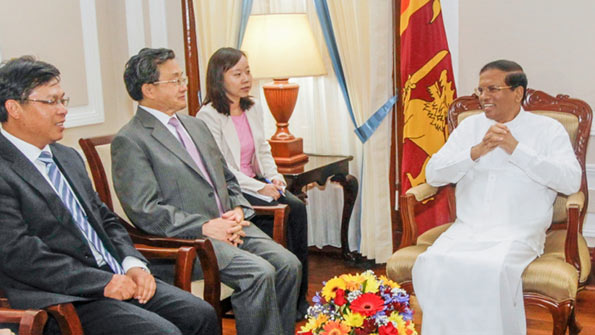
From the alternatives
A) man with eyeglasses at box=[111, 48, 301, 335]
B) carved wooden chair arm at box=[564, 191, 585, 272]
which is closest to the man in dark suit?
man with eyeglasses at box=[111, 48, 301, 335]

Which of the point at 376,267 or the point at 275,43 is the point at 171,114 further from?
the point at 376,267

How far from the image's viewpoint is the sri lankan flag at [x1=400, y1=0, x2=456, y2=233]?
356cm

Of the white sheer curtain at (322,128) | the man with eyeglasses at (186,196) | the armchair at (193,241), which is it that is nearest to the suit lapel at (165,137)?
the man with eyeglasses at (186,196)

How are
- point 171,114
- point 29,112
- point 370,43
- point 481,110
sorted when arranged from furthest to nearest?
point 370,43 < point 481,110 < point 171,114 < point 29,112

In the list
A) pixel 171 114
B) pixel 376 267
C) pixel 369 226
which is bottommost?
pixel 376 267

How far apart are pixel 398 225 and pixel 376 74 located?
2.99ft

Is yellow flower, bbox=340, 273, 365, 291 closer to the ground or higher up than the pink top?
closer to the ground

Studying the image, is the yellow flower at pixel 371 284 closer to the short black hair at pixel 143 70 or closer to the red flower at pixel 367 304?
the red flower at pixel 367 304

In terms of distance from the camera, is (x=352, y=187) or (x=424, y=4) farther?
(x=352, y=187)

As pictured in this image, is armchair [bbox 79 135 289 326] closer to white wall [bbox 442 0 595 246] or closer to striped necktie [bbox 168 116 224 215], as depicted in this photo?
striped necktie [bbox 168 116 224 215]

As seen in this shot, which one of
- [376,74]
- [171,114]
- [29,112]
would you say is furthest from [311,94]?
[29,112]

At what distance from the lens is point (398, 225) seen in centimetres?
406

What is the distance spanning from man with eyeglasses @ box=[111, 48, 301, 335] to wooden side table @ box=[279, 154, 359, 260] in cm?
84

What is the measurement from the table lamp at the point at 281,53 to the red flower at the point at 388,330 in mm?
2066
